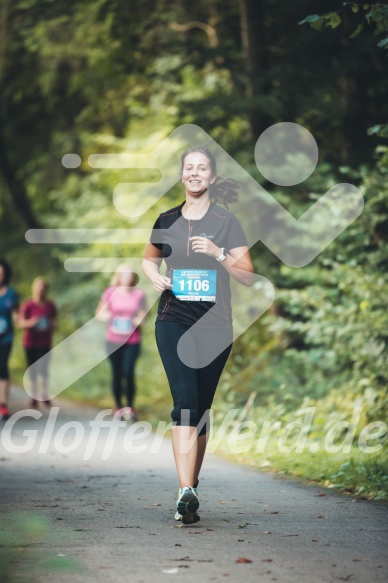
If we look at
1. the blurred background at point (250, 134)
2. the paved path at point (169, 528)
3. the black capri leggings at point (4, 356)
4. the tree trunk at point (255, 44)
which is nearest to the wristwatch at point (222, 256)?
the paved path at point (169, 528)

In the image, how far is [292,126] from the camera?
13.8 metres

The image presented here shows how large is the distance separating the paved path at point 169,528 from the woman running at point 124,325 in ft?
13.6

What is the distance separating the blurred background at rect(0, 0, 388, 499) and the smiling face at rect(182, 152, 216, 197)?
1.58 meters

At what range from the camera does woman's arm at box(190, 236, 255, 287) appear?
6387 mm

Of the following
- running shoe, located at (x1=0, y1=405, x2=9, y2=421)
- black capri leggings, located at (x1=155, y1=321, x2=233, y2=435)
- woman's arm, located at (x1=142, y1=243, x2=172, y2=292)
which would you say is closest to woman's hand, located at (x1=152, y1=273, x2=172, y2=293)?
woman's arm, located at (x1=142, y1=243, x2=172, y2=292)

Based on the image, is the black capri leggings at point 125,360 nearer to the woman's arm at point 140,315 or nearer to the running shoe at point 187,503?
the woman's arm at point 140,315

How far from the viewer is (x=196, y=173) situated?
21.8ft

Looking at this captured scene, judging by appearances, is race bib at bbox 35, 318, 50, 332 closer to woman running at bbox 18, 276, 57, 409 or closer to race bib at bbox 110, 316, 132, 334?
woman running at bbox 18, 276, 57, 409

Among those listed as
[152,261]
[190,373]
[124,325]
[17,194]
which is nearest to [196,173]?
[152,261]

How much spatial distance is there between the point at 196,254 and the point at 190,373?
741 millimetres

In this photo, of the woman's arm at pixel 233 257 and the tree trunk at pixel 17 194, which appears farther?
the tree trunk at pixel 17 194

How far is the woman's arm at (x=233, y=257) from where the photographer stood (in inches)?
251

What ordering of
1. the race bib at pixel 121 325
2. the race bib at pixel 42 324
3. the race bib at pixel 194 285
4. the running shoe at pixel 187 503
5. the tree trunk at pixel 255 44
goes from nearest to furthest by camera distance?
the running shoe at pixel 187 503 < the race bib at pixel 194 285 < the race bib at pixel 121 325 < the tree trunk at pixel 255 44 < the race bib at pixel 42 324

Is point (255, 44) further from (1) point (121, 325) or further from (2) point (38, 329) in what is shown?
(2) point (38, 329)
